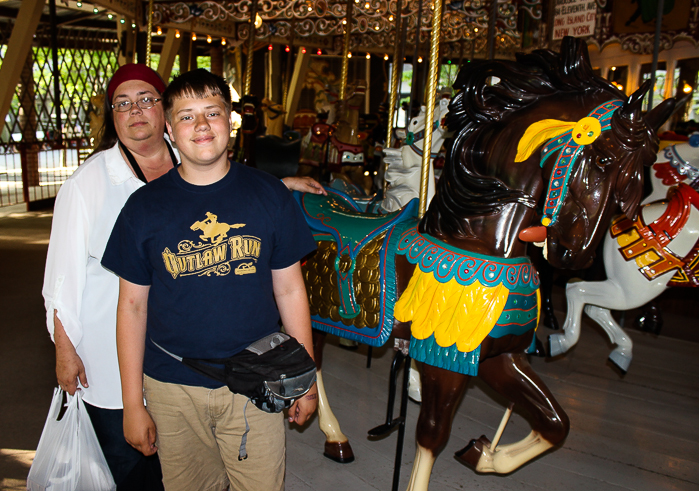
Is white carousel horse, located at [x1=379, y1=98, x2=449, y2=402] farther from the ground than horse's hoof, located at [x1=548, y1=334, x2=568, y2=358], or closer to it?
farther from the ground

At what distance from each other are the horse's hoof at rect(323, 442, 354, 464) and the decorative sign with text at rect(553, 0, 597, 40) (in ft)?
10.3

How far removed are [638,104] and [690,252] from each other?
81.0 inches

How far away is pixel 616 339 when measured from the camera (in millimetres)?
3352

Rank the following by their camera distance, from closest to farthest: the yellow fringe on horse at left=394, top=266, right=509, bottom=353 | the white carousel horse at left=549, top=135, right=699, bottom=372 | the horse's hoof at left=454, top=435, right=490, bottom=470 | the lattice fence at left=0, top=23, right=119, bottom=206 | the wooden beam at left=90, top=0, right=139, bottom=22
Answer: the yellow fringe on horse at left=394, top=266, right=509, bottom=353 → the horse's hoof at left=454, top=435, right=490, bottom=470 → the white carousel horse at left=549, top=135, right=699, bottom=372 → the wooden beam at left=90, top=0, right=139, bottom=22 → the lattice fence at left=0, top=23, right=119, bottom=206

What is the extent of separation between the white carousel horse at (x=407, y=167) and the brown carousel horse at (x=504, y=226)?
1.19m

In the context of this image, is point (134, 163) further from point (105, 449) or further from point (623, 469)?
point (623, 469)

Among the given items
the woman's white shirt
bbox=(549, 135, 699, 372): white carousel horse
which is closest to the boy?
the woman's white shirt

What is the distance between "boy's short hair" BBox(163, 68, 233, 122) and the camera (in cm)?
135

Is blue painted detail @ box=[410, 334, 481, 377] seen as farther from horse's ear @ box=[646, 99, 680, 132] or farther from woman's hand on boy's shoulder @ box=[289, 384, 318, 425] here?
horse's ear @ box=[646, 99, 680, 132]

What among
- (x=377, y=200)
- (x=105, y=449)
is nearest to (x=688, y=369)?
(x=377, y=200)

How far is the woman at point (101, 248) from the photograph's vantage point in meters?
1.58

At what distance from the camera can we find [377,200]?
365cm

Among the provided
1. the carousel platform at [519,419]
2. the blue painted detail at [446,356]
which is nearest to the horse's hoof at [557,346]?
the carousel platform at [519,419]

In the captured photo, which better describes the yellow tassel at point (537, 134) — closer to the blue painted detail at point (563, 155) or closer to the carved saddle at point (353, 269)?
the blue painted detail at point (563, 155)
